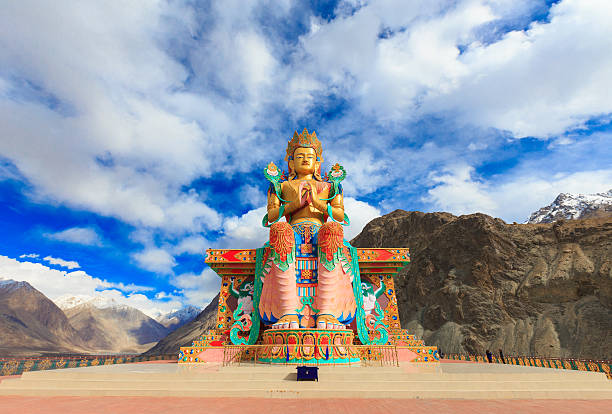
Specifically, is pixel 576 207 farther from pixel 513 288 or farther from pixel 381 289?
pixel 381 289

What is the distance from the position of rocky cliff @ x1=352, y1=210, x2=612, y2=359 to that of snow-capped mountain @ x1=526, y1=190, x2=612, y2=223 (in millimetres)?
35893

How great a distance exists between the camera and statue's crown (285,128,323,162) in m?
13.2

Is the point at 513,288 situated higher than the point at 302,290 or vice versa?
the point at 513,288

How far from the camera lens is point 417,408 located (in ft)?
16.4

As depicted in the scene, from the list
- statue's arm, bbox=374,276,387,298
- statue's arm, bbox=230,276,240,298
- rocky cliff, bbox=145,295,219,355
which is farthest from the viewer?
rocky cliff, bbox=145,295,219,355

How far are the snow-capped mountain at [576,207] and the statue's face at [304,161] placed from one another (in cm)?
6552

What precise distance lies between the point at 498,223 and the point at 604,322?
46.7 ft

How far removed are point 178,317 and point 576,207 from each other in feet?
518

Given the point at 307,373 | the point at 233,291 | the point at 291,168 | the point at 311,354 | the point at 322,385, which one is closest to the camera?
the point at 322,385

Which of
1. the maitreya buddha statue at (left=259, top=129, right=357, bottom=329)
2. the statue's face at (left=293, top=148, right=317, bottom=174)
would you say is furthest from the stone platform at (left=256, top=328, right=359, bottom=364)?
the statue's face at (left=293, top=148, right=317, bottom=174)

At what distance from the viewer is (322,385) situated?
6113mm

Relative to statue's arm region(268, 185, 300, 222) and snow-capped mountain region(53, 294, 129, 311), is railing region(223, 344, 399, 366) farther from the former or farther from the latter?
snow-capped mountain region(53, 294, 129, 311)

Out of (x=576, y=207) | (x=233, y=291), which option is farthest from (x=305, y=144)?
(x=576, y=207)

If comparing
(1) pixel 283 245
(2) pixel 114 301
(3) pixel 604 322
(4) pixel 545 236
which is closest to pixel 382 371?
(1) pixel 283 245
